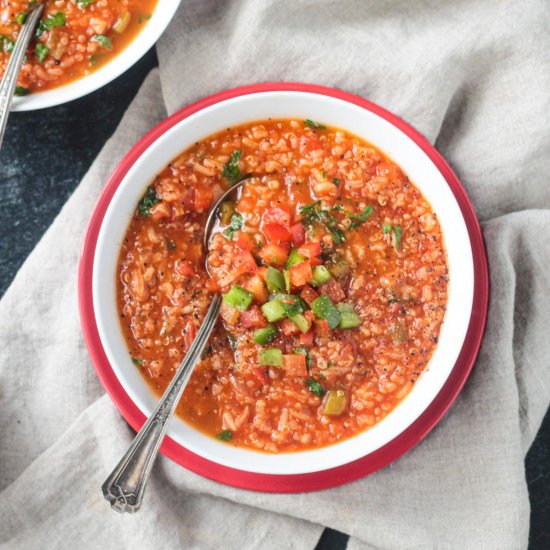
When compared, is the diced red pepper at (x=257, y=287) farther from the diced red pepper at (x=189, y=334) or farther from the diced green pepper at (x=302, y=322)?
the diced red pepper at (x=189, y=334)

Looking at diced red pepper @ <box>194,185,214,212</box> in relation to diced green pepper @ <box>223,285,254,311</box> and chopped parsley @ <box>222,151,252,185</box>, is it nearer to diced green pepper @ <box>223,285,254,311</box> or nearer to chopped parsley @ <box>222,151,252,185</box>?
chopped parsley @ <box>222,151,252,185</box>

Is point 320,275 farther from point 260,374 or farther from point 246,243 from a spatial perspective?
point 260,374

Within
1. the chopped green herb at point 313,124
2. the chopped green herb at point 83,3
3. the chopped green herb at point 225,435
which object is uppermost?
the chopped green herb at point 83,3

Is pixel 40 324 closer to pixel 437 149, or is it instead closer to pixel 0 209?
pixel 0 209

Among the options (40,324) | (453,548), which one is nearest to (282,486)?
(453,548)

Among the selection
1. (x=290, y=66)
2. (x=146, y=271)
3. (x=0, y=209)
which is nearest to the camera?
(x=146, y=271)

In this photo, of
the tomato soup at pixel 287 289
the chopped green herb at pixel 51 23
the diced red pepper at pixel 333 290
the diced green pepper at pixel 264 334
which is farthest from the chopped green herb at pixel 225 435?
the chopped green herb at pixel 51 23
